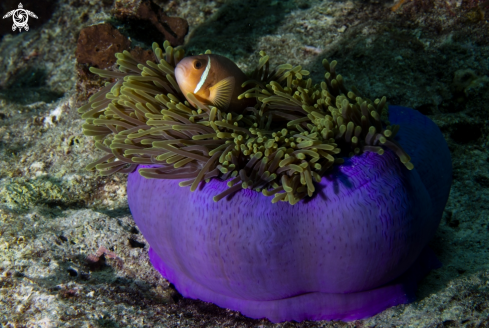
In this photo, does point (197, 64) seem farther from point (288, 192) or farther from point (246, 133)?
point (288, 192)

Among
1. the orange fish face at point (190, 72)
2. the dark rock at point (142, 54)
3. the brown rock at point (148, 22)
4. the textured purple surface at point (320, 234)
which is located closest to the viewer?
the textured purple surface at point (320, 234)

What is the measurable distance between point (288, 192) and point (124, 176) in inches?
61.7

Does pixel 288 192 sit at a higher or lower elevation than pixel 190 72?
lower

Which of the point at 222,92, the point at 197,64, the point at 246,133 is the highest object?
the point at 197,64

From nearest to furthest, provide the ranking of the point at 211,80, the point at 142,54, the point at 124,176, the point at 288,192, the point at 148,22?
the point at 288,192
the point at 211,80
the point at 124,176
the point at 142,54
the point at 148,22

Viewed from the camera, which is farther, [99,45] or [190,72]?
[99,45]

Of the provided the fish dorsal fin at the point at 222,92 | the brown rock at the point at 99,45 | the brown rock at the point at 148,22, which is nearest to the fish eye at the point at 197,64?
the fish dorsal fin at the point at 222,92

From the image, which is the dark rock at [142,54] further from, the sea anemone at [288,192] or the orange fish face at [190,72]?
the orange fish face at [190,72]

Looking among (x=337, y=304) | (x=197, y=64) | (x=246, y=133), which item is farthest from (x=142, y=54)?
(x=337, y=304)

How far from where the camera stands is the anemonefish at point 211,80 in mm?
1542

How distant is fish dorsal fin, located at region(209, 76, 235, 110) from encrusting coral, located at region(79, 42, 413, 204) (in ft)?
0.22

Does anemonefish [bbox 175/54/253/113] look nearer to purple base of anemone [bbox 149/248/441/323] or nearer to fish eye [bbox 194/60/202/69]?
fish eye [bbox 194/60/202/69]

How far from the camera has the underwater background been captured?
1.56 m

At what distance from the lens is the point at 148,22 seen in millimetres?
3174
